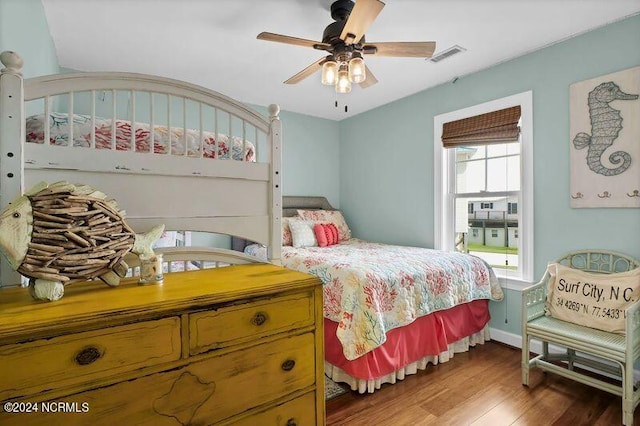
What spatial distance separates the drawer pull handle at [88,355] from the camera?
0.80m

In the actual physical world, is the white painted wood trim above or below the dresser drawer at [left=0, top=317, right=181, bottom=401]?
above

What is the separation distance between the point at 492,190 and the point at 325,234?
1792 millimetres

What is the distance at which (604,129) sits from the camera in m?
2.31

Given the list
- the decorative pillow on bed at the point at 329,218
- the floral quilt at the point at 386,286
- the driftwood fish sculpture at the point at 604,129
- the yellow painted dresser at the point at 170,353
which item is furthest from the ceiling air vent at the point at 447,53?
the yellow painted dresser at the point at 170,353

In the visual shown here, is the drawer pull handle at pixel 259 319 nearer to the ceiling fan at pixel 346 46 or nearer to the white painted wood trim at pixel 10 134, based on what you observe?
the white painted wood trim at pixel 10 134

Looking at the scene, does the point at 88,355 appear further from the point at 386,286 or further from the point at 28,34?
the point at 28,34

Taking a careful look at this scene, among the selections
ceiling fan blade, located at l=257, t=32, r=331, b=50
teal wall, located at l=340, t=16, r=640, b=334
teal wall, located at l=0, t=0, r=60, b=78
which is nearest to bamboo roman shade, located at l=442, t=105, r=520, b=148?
→ teal wall, located at l=340, t=16, r=640, b=334

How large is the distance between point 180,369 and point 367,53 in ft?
6.56

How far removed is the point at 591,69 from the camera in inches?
94.4

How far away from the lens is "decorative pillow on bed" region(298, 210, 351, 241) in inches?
158

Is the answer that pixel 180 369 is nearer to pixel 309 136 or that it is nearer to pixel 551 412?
pixel 551 412

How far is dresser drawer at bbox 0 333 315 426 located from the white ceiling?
2073 mm

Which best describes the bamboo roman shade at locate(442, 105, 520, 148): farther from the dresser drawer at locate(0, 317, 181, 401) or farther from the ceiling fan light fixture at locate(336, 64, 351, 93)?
the dresser drawer at locate(0, 317, 181, 401)

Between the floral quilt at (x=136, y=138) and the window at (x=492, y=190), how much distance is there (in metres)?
2.43
